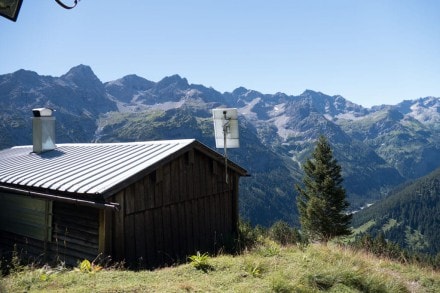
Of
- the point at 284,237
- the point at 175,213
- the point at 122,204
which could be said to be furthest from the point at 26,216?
the point at 284,237

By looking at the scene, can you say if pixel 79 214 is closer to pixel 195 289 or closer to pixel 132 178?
pixel 132 178

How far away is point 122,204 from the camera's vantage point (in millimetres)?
11078

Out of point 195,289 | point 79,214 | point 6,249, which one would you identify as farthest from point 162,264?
point 6,249

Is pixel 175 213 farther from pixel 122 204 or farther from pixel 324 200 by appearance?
pixel 324 200

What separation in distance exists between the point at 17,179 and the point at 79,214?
3659mm

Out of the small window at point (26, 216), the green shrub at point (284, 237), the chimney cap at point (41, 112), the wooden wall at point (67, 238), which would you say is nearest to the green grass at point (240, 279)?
the wooden wall at point (67, 238)

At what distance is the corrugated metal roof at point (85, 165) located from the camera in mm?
11344

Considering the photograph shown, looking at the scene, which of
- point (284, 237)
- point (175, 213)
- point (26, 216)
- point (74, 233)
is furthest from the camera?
point (284, 237)

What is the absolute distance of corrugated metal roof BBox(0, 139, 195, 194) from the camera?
11.3 metres

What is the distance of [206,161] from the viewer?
1479cm

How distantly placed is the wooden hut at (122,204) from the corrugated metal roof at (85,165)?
5 cm

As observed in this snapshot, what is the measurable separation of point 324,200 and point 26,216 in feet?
123

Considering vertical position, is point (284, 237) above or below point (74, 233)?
below

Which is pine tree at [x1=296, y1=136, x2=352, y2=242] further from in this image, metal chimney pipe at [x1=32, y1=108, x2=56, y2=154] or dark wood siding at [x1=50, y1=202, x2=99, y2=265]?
dark wood siding at [x1=50, y1=202, x2=99, y2=265]
